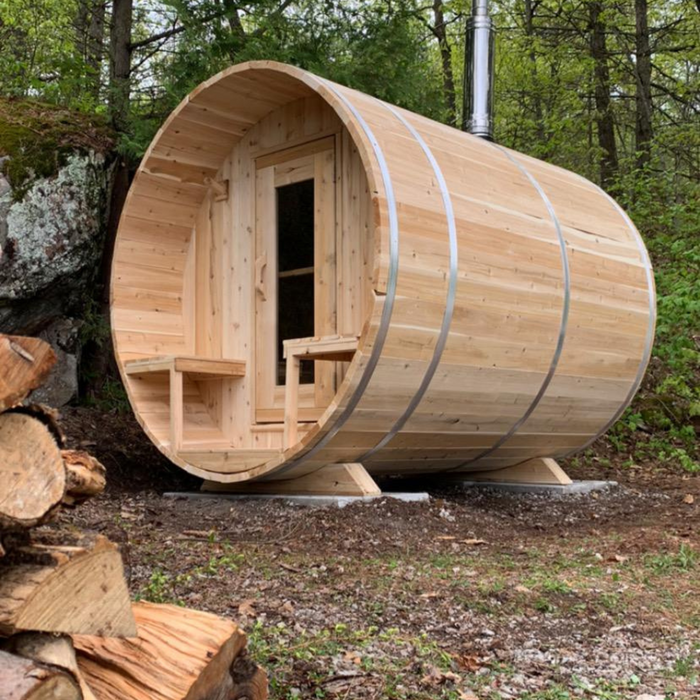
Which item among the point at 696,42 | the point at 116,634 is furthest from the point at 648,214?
the point at 116,634

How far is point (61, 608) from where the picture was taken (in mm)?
1933

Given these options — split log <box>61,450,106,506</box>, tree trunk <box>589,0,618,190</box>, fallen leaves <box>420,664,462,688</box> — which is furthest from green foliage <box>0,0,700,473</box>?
fallen leaves <box>420,664,462,688</box>

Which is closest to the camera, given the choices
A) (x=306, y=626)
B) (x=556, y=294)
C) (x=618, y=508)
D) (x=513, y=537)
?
(x=306, y=626)

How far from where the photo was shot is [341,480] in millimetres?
5461

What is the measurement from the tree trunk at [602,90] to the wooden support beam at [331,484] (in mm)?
9266

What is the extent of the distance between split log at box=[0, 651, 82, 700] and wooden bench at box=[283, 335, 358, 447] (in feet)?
11.6

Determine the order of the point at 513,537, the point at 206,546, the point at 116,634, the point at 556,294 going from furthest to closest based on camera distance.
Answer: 1. the point at 556,294
2. the point at 513,537
3. the point at 206,546
4. the point at 116,634

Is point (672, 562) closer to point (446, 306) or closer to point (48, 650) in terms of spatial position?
point (446, 306)

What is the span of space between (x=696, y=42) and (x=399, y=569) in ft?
38.3

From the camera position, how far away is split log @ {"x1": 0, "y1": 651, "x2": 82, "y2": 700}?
5.56ft

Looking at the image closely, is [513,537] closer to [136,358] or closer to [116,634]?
[136,358]

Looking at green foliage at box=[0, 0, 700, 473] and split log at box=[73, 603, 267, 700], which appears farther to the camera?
green foliage at box=[0, 0, 700, 473]

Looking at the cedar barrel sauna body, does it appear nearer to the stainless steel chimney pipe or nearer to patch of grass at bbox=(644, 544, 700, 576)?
the stainless steel chimney pipe

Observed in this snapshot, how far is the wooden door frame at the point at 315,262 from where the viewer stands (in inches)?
239
